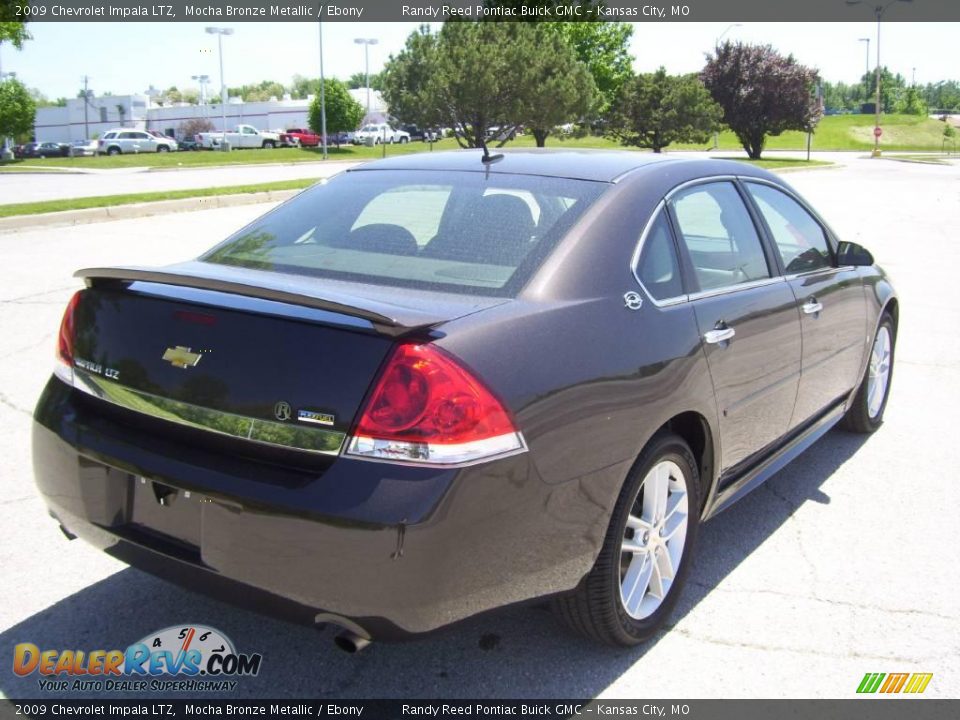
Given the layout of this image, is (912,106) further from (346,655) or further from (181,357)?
(181,357)

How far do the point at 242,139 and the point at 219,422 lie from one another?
228 ft

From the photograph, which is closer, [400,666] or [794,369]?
[400,666]

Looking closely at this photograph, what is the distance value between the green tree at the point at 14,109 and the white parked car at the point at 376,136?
88.0 ft

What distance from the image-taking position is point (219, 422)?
8.18 feet

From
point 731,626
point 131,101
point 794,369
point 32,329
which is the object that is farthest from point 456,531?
point 131,101

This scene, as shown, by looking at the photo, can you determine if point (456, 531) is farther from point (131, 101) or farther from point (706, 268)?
point (131, 101)

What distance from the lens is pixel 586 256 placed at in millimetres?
2936

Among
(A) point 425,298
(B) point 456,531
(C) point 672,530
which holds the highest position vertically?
(A) point 425,298

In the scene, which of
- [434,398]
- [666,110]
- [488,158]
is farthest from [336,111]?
[434,398]

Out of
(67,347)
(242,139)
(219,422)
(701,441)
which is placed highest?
(242,139)

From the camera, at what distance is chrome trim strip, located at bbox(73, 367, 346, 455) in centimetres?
236

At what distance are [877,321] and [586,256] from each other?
2.86m

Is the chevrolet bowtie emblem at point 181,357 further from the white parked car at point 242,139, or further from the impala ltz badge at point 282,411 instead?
the white parked car at point 242,139

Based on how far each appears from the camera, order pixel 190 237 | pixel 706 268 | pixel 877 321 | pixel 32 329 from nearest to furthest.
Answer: pixel 706 268, pixel 877 321, pixel 32 329, pixel 190 237
